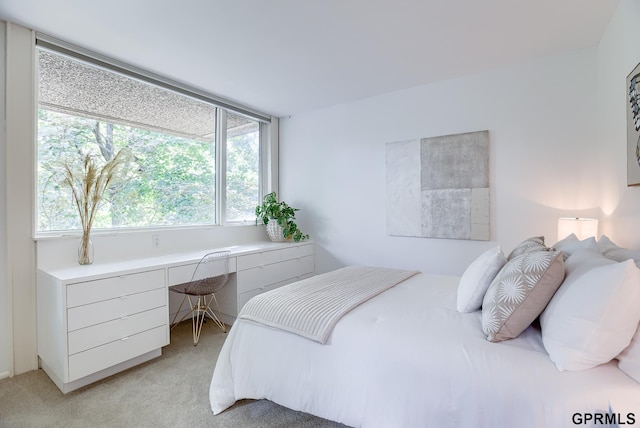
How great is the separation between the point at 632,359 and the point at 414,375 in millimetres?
698

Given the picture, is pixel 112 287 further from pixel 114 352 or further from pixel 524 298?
pixel 524 298

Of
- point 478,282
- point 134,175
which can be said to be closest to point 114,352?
point 134,175

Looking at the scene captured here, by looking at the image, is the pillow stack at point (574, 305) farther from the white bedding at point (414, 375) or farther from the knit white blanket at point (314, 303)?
the knit white blanket at point (314, 303)

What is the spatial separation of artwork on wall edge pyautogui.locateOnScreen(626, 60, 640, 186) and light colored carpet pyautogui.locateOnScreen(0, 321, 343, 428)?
2.16 metres

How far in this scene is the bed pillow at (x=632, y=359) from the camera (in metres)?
0.98

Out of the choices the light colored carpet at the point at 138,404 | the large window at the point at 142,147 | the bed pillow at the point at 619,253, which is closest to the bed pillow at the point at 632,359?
the bed pillow at the point at 619,253

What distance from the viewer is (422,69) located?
2926 millimetres

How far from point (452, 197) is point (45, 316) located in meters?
3.48

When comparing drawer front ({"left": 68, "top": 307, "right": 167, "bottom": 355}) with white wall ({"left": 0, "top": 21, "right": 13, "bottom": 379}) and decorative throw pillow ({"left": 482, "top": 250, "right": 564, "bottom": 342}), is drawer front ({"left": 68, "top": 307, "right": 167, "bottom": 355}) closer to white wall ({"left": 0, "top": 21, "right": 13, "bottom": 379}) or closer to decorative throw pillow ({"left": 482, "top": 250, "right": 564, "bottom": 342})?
white wall ({"left": 0, "top": 21, "right": 13, "bottom": 379})

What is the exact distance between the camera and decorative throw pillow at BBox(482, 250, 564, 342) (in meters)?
1.24

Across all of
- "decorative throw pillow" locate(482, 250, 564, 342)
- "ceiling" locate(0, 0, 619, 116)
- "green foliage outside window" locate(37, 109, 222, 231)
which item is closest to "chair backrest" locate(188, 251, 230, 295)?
"green foliage outside window" locate(37, 109, 222, 231)

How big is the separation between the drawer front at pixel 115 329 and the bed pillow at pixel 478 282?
2134 millimetres

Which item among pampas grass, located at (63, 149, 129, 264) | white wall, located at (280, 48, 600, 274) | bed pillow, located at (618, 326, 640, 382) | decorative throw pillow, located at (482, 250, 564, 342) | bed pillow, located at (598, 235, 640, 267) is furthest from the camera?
white wall, located at (280, 48, 600, 274)

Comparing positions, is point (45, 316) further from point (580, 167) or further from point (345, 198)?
point (580, 167)
